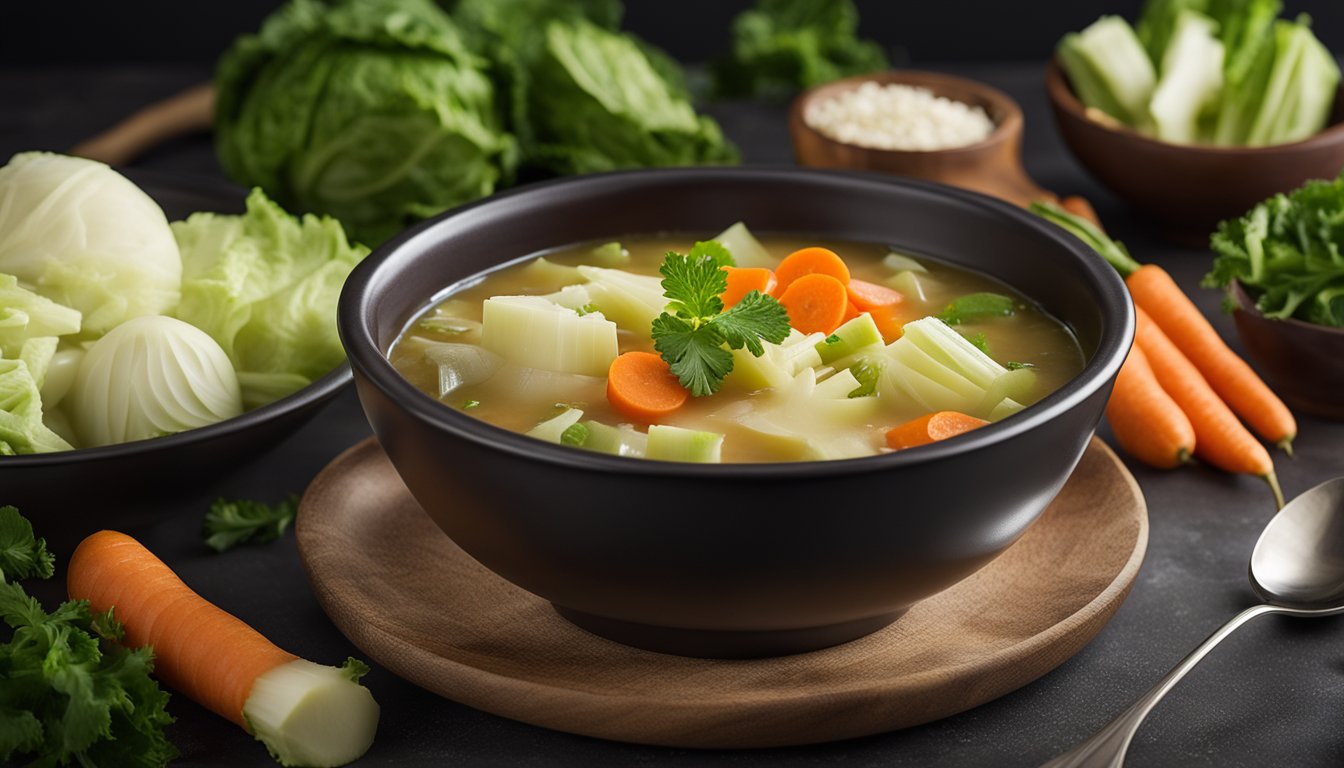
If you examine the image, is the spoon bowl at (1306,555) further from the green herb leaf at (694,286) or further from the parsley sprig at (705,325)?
the green herb leaf at (694,286)

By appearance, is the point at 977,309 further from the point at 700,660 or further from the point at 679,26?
the point at 679,26

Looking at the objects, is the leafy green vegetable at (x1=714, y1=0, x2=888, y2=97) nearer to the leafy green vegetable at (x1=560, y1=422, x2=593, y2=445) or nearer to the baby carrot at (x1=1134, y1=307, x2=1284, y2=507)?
the baby carrot at (x1=1134, y1=307, x2=1284, y2=507)

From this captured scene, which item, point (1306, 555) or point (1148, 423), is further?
point (1148, 423)

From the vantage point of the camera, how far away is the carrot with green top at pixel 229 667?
8.27 feet

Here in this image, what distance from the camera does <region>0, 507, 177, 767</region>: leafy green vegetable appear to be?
7.88ft

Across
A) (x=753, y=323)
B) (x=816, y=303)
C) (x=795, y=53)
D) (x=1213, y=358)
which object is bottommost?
(x=795, y=53)

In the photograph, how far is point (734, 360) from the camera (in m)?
2.81

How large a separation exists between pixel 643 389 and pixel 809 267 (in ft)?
2.12

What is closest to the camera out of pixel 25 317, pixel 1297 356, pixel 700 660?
pixel 700 660

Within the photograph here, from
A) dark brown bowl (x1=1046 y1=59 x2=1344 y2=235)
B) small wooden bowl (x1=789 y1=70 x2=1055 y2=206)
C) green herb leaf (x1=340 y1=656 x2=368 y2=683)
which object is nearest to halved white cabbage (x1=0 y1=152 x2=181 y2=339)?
green herb leaf (x1=340 y1=656 x2=368 y2=683)

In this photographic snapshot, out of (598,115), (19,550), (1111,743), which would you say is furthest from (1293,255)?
(19,550)

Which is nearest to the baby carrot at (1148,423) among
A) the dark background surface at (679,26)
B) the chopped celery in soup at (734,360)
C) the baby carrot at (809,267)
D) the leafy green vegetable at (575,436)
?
the chopped celery in soup at (734,360)

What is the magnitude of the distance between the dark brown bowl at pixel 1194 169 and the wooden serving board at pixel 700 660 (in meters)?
1.83

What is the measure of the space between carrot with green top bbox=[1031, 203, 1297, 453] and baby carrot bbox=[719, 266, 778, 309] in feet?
2.91
